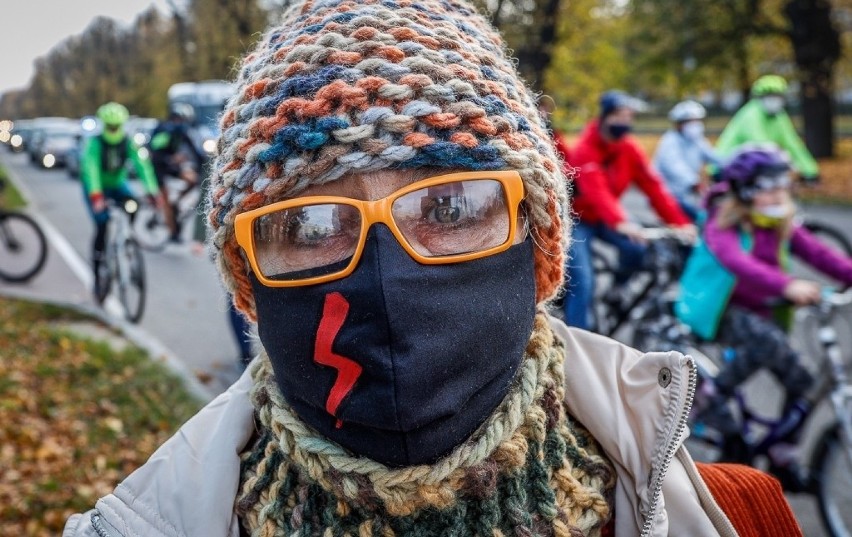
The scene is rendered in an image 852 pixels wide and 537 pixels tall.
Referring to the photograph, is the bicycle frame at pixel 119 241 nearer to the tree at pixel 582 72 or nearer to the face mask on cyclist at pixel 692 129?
→ the face mask on cyclist at pixel 692 129

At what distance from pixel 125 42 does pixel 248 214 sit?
53.4 metres

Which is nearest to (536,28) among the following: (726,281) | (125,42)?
(726,281)

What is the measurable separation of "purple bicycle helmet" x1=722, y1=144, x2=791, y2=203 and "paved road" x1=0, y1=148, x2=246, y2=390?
328 cm

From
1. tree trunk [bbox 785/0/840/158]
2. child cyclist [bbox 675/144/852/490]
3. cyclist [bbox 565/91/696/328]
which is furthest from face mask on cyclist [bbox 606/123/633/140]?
tree trunk [bbox 785/0/840/158]

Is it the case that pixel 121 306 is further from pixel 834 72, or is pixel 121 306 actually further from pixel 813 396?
pixel 834 72

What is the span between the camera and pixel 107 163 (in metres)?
7.44

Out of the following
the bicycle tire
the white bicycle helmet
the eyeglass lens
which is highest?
the white bicycle helmet

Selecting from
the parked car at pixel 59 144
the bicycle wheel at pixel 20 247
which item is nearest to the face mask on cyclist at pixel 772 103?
the bicycle wheel at pixel 20 247

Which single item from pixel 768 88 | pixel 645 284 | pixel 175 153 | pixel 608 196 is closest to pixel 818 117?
pixel 768 88

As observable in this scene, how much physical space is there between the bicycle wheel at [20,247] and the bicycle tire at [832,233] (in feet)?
27.1

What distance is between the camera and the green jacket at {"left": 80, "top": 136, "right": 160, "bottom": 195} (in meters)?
7.16

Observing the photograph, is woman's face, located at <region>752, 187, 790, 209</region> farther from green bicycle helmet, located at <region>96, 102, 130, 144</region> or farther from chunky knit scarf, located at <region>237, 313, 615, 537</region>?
green bicycle helmet, located at <region>96, 102, 130, 144</region>

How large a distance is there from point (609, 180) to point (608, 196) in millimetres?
579

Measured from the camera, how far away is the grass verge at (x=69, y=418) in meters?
3.73
